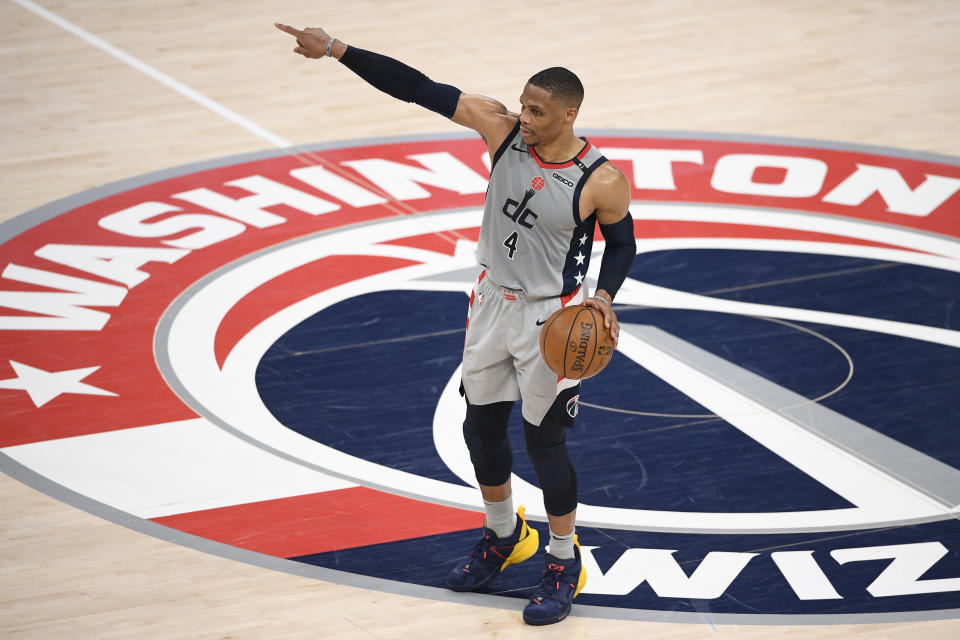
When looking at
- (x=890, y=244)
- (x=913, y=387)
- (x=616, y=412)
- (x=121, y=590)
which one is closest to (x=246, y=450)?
(x=121, y=590)

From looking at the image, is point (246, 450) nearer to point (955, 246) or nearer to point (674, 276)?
point (674, 276)

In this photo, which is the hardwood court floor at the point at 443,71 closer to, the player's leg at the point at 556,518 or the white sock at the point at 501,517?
the white sock at the point at 501,517

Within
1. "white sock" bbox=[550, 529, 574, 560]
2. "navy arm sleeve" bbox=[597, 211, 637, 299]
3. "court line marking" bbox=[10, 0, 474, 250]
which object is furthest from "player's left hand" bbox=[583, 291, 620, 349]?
"court line marking" bbox=[10, 0, 474, 250]

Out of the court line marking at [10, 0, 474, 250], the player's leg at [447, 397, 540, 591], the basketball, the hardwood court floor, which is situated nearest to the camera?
the basketball

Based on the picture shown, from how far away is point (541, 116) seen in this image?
524 centimetres

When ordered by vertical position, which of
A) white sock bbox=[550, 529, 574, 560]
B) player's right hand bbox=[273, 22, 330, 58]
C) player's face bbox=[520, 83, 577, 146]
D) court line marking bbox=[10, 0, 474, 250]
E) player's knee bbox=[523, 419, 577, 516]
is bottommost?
white sock bbox=[550, 529, 574, 560]

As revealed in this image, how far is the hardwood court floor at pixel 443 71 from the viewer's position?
35.5 ft

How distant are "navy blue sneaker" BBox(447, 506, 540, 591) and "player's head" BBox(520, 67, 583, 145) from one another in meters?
1.62

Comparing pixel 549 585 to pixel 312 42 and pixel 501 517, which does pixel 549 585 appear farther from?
pixel 312 42

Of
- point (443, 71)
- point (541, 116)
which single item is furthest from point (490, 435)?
point (443, 71)

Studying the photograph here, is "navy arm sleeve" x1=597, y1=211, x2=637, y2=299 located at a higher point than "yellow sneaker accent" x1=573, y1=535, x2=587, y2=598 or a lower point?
higher

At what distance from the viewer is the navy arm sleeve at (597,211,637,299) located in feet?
17.6

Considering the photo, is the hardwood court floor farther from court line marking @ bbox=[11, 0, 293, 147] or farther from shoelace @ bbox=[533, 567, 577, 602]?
shoelace @ bbox=[533, 567, 577, 602]

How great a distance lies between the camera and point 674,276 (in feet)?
28.8
